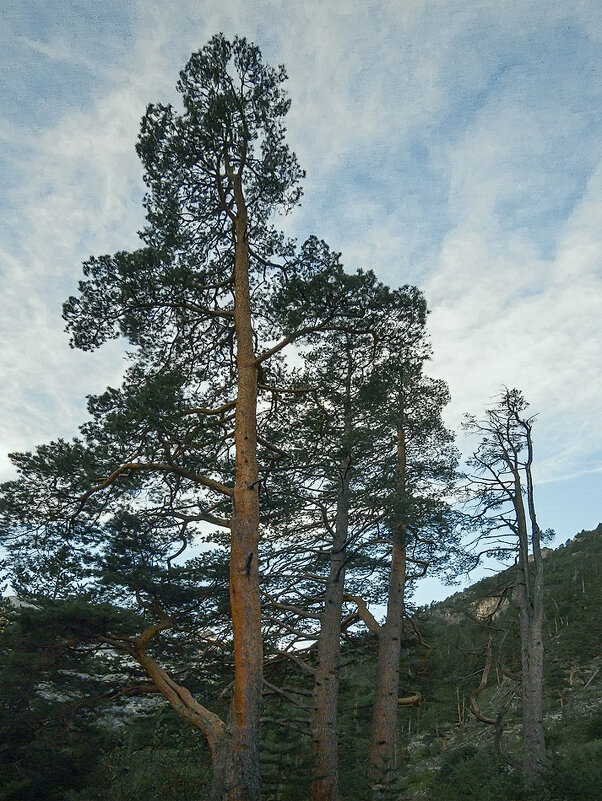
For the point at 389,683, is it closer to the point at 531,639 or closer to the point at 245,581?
the point at 531,639

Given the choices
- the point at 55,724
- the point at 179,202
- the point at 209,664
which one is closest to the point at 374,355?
the point at 179,202

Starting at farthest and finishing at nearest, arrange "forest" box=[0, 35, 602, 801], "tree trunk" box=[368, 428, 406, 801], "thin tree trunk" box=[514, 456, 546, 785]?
"tree trunk" box=[368, 428, 406, 801] → "thin tree trunk" box=[514, 456, 546, 785] → "forest" box=[0, 35, 602, 801]

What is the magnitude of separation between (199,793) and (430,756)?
110 ft

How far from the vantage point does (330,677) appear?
505 inches

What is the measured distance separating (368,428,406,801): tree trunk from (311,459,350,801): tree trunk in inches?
43.0

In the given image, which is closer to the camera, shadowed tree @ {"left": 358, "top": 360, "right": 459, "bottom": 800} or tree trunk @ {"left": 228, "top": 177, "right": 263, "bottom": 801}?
tree trunk @ {"left": 228, "top": 177, "right": 263, "bottom": 801}

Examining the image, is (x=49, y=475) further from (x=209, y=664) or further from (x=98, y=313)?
(x=209, y=664)

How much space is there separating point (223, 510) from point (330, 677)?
4643 millimetres

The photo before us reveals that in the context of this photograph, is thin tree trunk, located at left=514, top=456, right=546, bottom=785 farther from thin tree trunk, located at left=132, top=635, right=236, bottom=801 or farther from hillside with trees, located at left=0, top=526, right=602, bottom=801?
thin tree trunk, located at left=132, top=635, right=236, bottom=801

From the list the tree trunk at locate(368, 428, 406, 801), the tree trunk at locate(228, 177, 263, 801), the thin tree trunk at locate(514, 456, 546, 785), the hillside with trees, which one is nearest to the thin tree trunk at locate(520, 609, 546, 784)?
the thin tree trunk at locate(514, 456, 546, 785)

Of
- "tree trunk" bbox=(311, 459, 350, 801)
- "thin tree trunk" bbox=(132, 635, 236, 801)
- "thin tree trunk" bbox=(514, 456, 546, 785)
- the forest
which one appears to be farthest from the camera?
"thin tree trunk" bbox=(514, 456, 546, 785)

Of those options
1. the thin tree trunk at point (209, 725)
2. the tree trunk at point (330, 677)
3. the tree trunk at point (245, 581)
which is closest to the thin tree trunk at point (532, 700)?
the tree trunk at point (330, 677)

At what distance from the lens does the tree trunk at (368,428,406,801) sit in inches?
510

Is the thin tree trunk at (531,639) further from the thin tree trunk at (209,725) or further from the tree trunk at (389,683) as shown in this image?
the thin tree trunk at (209,725)
